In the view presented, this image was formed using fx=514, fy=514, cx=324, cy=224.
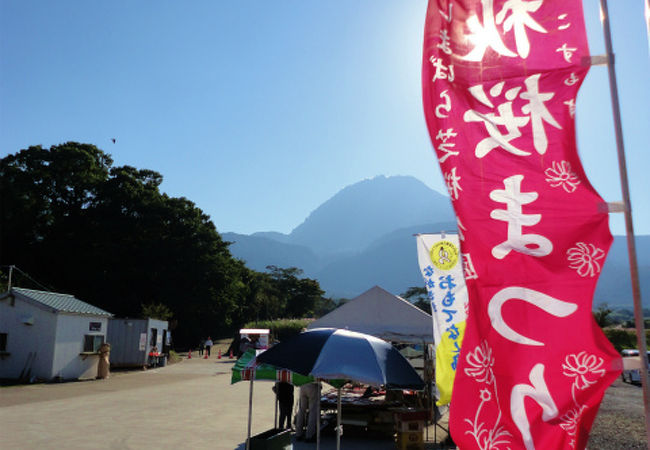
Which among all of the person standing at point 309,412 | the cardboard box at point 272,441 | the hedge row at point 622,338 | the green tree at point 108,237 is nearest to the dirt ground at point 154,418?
the person standing at point 309,412

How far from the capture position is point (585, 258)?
3158 millimetres

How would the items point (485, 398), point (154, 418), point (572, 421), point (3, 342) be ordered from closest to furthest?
1. point (572, 421)
2. point (485, 398)
3. point (154, 418)
4. point (3, 342)

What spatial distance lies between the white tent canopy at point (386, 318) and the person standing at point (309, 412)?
183cm

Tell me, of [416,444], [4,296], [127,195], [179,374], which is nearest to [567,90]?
[416,444]

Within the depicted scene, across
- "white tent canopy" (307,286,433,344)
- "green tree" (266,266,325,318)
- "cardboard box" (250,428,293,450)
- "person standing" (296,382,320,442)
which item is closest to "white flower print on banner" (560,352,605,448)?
"cardboard box" (250,428,293,450)

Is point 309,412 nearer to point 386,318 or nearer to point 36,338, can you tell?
point 386,318

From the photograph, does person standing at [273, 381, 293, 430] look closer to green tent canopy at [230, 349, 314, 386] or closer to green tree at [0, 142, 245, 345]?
green tent canopy at [230, 349, 314, 386]

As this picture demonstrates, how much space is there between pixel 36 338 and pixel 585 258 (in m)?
22.6

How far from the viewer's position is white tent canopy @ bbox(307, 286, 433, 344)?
477 inches

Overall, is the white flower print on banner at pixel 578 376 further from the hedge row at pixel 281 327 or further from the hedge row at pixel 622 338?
the hedge row at pixel 281 327

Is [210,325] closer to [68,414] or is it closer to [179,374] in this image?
[179,374]

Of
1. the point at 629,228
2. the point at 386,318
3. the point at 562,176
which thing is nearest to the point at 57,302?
the point at 386,318

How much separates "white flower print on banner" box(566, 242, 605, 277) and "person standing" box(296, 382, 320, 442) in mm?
8013

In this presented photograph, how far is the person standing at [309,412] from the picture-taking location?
35.0ft
